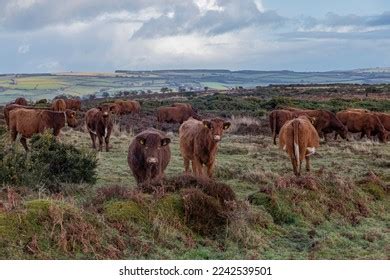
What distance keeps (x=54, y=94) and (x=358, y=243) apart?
1423 inches

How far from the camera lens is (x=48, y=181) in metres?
11.4

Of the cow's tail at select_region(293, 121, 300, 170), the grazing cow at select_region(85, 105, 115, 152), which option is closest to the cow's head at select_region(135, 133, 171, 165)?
the cow's tail at select_region(293, 121, 300, 170)

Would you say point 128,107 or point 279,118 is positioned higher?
point 279,118

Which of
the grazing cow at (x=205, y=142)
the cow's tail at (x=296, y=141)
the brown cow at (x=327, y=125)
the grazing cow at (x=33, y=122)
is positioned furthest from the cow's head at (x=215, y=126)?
the brown cow at (x=327, y=125)

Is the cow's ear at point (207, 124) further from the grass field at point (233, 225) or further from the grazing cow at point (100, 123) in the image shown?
the grazing cow at point (100, 123)

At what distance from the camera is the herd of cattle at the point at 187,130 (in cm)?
1114

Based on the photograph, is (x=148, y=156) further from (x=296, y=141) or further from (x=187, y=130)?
(x=296, y=141)

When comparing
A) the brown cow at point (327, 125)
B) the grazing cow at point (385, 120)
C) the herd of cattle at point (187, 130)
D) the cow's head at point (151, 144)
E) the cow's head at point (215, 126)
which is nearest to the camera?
the cow's head at point (151, 144)

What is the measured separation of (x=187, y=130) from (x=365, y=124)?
1557cm

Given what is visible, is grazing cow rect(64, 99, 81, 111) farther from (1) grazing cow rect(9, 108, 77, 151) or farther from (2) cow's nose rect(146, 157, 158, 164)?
(2) cow's nose rect(146, 157, 158, 164)

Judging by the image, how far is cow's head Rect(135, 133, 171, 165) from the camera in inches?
424

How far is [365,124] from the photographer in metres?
26.6

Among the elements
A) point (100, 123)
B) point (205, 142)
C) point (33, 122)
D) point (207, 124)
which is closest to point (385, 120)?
point (100, 123)

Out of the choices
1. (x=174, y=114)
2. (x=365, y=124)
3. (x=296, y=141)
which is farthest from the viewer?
(x=174, y=114)
